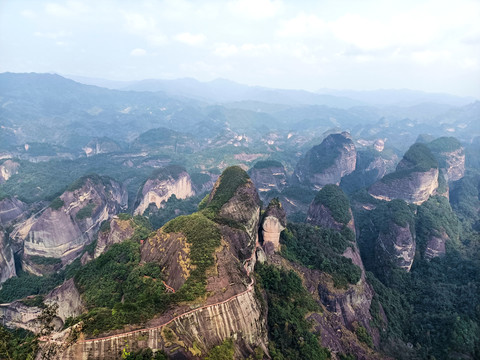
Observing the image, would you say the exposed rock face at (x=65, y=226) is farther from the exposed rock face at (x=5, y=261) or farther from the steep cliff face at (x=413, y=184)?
the steep cliff face at (x=413, y=184)

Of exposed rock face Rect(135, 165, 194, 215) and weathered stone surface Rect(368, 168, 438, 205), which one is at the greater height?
weathered stone surface Rect(368, 168, 438, 205)

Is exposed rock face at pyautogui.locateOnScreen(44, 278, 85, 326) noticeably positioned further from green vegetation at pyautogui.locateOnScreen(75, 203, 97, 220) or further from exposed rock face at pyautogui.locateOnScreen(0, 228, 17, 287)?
green vegetation at pyautogui.locateOnScreen(75, 203, 97, 220)

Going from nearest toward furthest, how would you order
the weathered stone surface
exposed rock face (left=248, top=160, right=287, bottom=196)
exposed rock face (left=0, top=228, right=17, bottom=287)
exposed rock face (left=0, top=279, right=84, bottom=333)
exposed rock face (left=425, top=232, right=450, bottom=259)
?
exposed rock face (left=0, top=279, right=84, bottom=333) → exposed rock face (left=0, top=228, right=17, bottom=287) → exposed rock face (left=425, top=232, right=450, bottom=259) → the weathered stone surface → exposed rock face (left=248, top=160, right=287, bottom=196)

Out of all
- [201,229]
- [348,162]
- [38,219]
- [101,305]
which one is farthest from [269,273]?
[348,162]

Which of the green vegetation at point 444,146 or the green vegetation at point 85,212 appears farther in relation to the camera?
the green vegetation at point 444,146

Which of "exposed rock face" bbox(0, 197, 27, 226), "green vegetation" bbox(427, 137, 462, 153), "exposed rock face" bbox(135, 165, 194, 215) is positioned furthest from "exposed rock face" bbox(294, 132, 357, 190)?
"exposed rock face" bbox(0, 197, 27, 226)

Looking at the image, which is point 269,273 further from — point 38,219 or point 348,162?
point 348,162

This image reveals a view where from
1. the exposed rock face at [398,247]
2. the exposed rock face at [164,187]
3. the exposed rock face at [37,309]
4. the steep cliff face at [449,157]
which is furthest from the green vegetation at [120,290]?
Result: the steep cliff face at [449,157]

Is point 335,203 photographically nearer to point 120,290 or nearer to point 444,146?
point 120,290
